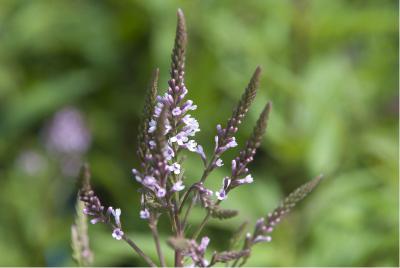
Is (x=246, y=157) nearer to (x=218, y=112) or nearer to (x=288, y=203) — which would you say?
(x=288, y=203)

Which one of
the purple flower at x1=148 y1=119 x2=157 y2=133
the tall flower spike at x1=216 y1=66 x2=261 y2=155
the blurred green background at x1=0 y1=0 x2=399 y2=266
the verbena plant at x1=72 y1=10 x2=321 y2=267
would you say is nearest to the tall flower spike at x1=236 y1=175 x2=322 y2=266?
the verbena plant at x1=72 y1=10 x2=321 y2=267

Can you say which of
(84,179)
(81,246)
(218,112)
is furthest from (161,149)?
(218,112)

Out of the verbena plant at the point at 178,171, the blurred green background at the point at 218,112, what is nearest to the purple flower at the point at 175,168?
the verbena plant at the point at 178,171

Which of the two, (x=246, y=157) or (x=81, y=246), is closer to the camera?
(x=246, y=157)

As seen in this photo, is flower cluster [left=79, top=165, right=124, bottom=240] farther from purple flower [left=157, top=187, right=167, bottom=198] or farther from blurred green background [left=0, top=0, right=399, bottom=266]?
blurred green background [left=0, top=0, right=399, bottom=266]

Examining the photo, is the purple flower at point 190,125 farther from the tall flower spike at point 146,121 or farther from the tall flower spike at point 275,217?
the tall flower spike at point 275,217

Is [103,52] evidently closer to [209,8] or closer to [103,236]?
[209,8]
